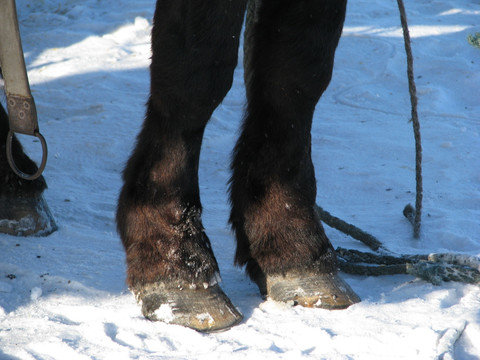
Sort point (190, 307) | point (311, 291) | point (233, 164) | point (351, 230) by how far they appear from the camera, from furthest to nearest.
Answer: point (351, 230) < point (233, 164) < point (311, 291) < point (190, 307)

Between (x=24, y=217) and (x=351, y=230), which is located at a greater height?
(x=24, y=217)

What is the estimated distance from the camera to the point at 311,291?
5.85 feet

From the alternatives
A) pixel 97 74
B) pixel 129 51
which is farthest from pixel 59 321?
pixel 129 51

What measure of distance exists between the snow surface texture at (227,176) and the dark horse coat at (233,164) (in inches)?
4.0

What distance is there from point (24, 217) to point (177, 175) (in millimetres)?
751

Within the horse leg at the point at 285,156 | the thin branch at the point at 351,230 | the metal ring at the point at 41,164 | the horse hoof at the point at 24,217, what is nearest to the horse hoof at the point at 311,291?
the horse leg at the point at 285,156

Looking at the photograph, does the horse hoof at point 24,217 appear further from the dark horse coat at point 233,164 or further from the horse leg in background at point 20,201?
the dark horse coat at point 233,164

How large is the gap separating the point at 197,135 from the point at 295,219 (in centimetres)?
36

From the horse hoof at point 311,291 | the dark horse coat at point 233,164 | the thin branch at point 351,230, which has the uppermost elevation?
the dark horse coat at point 233,164

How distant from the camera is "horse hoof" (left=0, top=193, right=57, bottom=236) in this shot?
86.7 inches

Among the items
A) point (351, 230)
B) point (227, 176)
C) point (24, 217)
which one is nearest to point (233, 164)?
point (351, 230)

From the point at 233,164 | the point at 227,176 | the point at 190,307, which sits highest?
the point at 233,164

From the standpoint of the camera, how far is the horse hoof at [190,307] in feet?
5.41

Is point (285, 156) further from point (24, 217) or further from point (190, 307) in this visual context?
point (24, 217)
